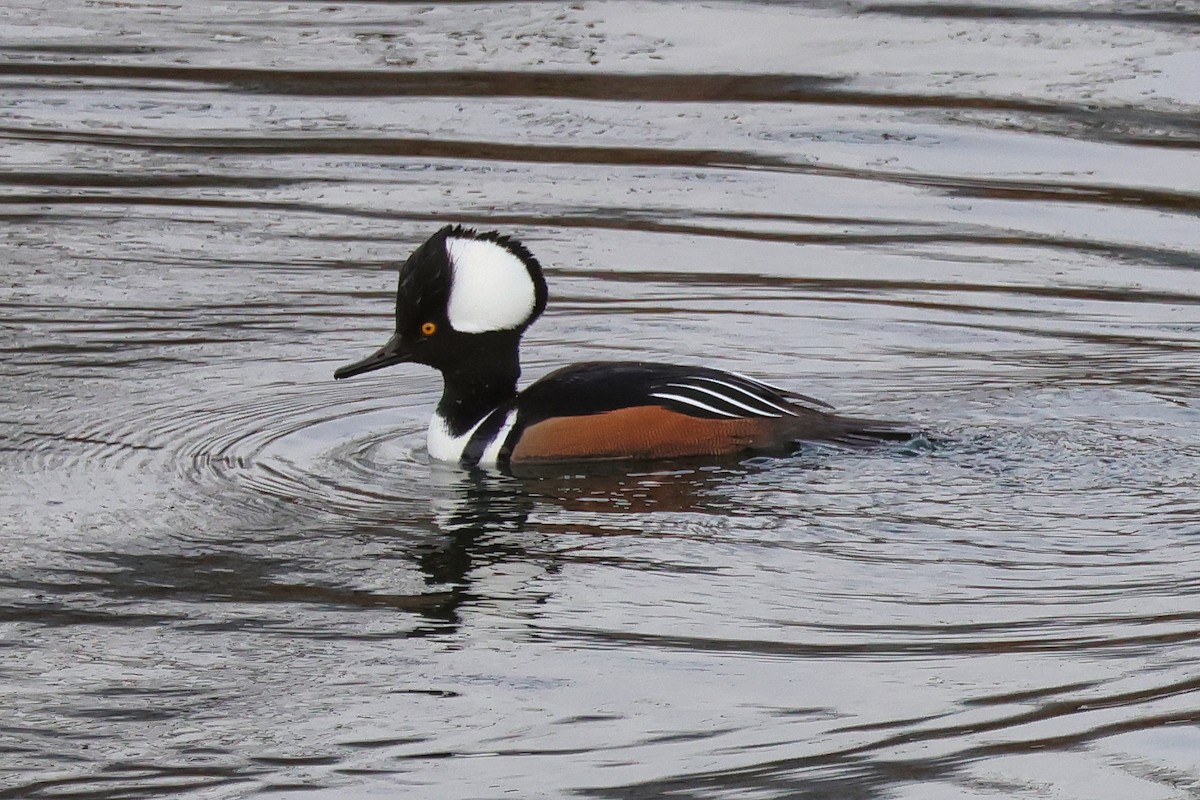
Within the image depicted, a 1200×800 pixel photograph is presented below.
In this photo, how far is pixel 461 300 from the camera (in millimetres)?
8016

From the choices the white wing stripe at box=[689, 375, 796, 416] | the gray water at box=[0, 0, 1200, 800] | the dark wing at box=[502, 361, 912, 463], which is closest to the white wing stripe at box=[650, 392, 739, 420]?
the dark wing at box=[502, 361, 912, 463]

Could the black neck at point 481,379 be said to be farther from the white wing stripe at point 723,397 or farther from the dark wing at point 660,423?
the white wing stripe at point 723,397

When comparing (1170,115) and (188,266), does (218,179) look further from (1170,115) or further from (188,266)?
(1170,115)

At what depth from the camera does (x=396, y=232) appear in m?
11.2

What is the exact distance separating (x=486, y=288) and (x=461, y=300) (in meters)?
0.11

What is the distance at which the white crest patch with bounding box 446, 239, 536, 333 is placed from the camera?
793cm

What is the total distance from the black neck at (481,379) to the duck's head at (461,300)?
15mm

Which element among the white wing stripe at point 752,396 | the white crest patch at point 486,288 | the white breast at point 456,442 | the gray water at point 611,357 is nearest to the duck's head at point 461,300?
the white crest patch at point 486,288

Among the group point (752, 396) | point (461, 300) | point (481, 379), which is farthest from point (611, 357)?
point (752, 396)

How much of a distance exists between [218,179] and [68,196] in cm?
85

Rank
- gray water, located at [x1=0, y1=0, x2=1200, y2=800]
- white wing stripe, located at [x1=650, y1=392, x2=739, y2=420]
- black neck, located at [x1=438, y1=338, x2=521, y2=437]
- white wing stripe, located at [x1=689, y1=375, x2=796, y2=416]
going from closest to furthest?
1. gray water, located at [x1=0, y1=0, x2=1200, y2=800]
2. white wing stripe, located at [x1=650, y1=392, x2=739, y2=420]
3. white wing stripe, located at [x1=689, y1=375, x2=796, y2=416]
4. black neck, located at [x1=438, y1=338, x2=521, y2=437]

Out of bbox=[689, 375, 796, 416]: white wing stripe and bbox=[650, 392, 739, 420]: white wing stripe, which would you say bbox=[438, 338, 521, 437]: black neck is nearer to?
bbox=[650, 392, 739, 420]: white wing stripe

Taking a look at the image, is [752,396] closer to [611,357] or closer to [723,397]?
[723,397]

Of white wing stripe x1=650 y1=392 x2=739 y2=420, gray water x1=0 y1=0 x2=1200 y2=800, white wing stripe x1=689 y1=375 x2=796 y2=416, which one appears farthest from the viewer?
white wing stripe x1=689 y1=375 x2=796 y2=416
